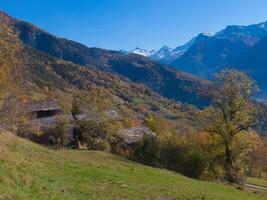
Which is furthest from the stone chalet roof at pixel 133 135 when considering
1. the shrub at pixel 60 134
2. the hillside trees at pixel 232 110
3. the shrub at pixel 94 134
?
the hillside trees at pixel 232 110

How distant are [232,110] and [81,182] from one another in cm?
3958

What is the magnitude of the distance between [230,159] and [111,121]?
23221 mm

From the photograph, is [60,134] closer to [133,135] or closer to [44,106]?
[133,135]

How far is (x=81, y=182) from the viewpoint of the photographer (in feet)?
110

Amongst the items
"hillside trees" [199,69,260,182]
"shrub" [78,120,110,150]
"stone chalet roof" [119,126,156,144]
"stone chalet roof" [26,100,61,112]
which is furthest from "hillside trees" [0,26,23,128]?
"stone chalet roof" [26,100,61,112]

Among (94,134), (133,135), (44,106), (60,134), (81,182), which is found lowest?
(81,182)

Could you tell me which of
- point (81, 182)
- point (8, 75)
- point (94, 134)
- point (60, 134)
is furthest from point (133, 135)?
point (81, 182)

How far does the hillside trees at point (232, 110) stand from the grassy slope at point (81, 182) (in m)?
22.8

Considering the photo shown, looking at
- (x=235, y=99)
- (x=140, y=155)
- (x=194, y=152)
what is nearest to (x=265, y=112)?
(x=235, y=99)

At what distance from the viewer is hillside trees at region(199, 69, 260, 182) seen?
66000mm

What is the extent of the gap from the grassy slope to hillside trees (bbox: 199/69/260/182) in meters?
22.8

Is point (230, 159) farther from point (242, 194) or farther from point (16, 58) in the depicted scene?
point (16, 58)

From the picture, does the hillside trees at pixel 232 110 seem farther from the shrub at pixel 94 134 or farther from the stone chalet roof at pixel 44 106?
the stone chalet roof at pixel 44 106

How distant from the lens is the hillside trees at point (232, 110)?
6600cm
